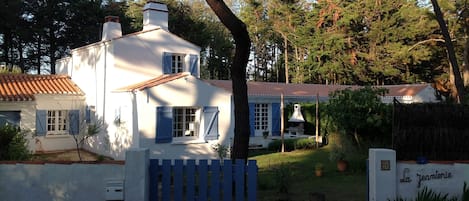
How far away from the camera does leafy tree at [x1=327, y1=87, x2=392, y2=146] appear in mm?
13047

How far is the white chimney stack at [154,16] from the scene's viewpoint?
19562 mm

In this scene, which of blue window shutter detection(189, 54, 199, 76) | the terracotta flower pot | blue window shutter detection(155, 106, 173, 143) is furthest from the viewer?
blue window shutter detection(189, 54, 199, 76)

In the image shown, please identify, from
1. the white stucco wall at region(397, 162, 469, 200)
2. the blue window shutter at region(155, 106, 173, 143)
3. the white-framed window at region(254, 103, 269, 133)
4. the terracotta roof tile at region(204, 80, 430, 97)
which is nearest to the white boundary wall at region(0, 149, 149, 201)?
the white stucco wall at region(397, 162, 469, 200)

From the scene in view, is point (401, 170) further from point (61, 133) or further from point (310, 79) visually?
point (310, 79)

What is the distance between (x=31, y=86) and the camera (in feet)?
63.0

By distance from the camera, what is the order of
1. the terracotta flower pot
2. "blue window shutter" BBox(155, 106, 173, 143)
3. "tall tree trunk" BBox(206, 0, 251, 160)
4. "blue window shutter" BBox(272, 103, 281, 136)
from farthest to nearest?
"blue window shutter" BBox(272, 103, 281, 136), "blue window shutter" BBox(155, 106, 173, 143), the terracotta flower pot, "tall tree trunk" BBox(206, 0, 251, 160)

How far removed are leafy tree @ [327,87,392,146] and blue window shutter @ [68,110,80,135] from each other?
11.7 meters

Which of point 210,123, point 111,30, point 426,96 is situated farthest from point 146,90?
point 426,96

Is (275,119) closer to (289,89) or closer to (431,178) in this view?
(289,89)

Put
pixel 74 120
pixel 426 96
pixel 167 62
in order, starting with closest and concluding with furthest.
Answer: pixel 167 62 → pixel 74 120 → pixel 426 96

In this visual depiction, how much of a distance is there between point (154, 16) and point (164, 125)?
6076mm

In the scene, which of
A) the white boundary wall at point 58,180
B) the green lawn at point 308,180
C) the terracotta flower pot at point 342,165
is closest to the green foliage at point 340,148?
the terracotta flower pot at point 342,165

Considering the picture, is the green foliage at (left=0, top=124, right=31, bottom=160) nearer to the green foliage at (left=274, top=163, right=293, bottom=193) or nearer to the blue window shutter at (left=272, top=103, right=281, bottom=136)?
the green foliage at (left=274, top=163, right=293, bottom=193)

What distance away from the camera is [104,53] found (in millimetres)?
18438
